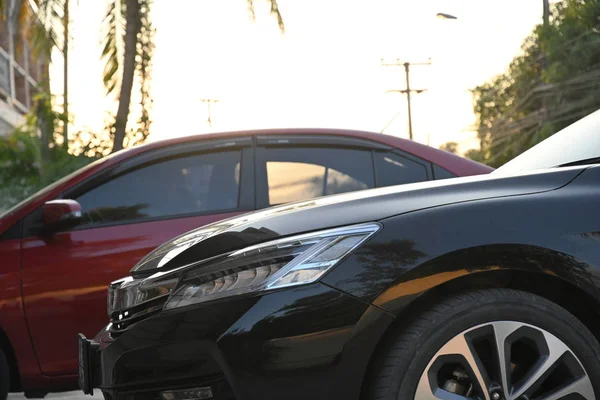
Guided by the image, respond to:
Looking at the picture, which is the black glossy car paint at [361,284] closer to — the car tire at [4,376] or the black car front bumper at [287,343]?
the black car front bumper at [287,343]

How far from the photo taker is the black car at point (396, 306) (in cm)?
297

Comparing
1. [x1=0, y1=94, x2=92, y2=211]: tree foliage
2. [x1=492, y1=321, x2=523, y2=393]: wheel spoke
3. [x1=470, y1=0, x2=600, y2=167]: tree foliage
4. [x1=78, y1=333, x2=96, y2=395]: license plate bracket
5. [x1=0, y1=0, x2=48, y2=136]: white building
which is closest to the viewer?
[x1=492, y1=321, x2=523, y2=393]: wheel spoke

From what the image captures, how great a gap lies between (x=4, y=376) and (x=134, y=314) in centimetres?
202

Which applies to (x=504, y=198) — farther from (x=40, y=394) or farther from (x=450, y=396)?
(x=40, y=394)

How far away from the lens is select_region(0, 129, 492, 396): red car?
5.21m

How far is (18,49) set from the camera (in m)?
20.1

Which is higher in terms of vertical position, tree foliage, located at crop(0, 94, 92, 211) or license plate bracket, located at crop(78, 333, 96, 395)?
license plate bracket, located at crop(78, 333, 96, 395)

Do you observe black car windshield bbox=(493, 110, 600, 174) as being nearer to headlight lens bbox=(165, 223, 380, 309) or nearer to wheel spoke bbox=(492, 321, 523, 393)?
wheel spoke bbox=(492, 321, 523, 393)

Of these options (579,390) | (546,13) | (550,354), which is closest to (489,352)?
(550,354)

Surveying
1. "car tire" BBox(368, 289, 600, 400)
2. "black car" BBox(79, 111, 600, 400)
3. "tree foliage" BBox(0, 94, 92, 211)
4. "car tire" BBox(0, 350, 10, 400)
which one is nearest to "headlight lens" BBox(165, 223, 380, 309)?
"black car" BBox(79, 111, 600, 400)

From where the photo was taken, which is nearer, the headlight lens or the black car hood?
the headlight lens

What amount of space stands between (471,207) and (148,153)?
111 inches

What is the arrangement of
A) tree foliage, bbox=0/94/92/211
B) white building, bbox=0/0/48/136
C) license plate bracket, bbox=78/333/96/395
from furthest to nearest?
white building, bbox=0/0/48/136, tree foliage, bbox=0/94/92/211, license plate bracket, bbox=78/333/96/395

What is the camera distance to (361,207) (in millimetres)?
3211
